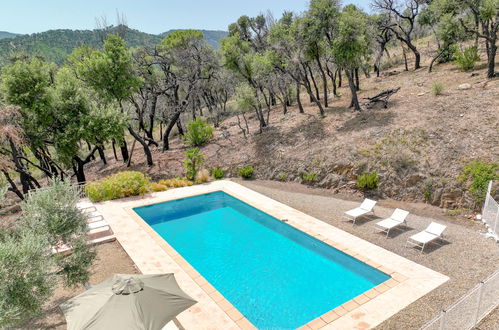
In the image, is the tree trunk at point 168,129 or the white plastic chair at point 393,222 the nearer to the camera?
the white plastic chair at point 393,222

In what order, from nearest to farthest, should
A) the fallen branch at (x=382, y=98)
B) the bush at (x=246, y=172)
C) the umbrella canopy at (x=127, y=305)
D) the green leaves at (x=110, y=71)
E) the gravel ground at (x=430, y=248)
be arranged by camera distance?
the umbrella canopy at (x=127, y=305) → the gravel ground at (x=430, y=248) → the green leaves at (x=110, y=71) → the fallen branch at (x=382, y=98) → the bush at (x=246, y=172)

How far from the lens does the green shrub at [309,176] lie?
1873cm

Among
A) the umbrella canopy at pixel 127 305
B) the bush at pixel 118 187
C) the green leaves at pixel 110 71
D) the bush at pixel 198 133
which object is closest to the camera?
the umbrella canopy at pixel 127 305

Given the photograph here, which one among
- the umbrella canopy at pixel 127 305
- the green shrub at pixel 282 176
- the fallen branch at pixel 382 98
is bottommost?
the green shrub at pixel 282 176

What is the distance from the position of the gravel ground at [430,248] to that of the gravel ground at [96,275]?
8.44m

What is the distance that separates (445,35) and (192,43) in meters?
22.6

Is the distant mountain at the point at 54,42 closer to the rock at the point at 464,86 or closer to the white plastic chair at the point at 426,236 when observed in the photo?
the rock at the point at 464,86

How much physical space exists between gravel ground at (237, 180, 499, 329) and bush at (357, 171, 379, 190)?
1.08 m

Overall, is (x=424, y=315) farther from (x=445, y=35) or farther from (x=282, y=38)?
(x=445, y=35)

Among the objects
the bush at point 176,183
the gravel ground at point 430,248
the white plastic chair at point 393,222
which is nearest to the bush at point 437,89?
the gravel ground at point 430,248

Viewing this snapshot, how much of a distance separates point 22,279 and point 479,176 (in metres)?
16.5

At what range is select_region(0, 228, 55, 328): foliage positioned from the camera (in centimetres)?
626

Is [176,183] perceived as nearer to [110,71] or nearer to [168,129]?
[168,129]

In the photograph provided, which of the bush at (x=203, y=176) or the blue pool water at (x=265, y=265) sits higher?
the bush at (x=203, y=176)
